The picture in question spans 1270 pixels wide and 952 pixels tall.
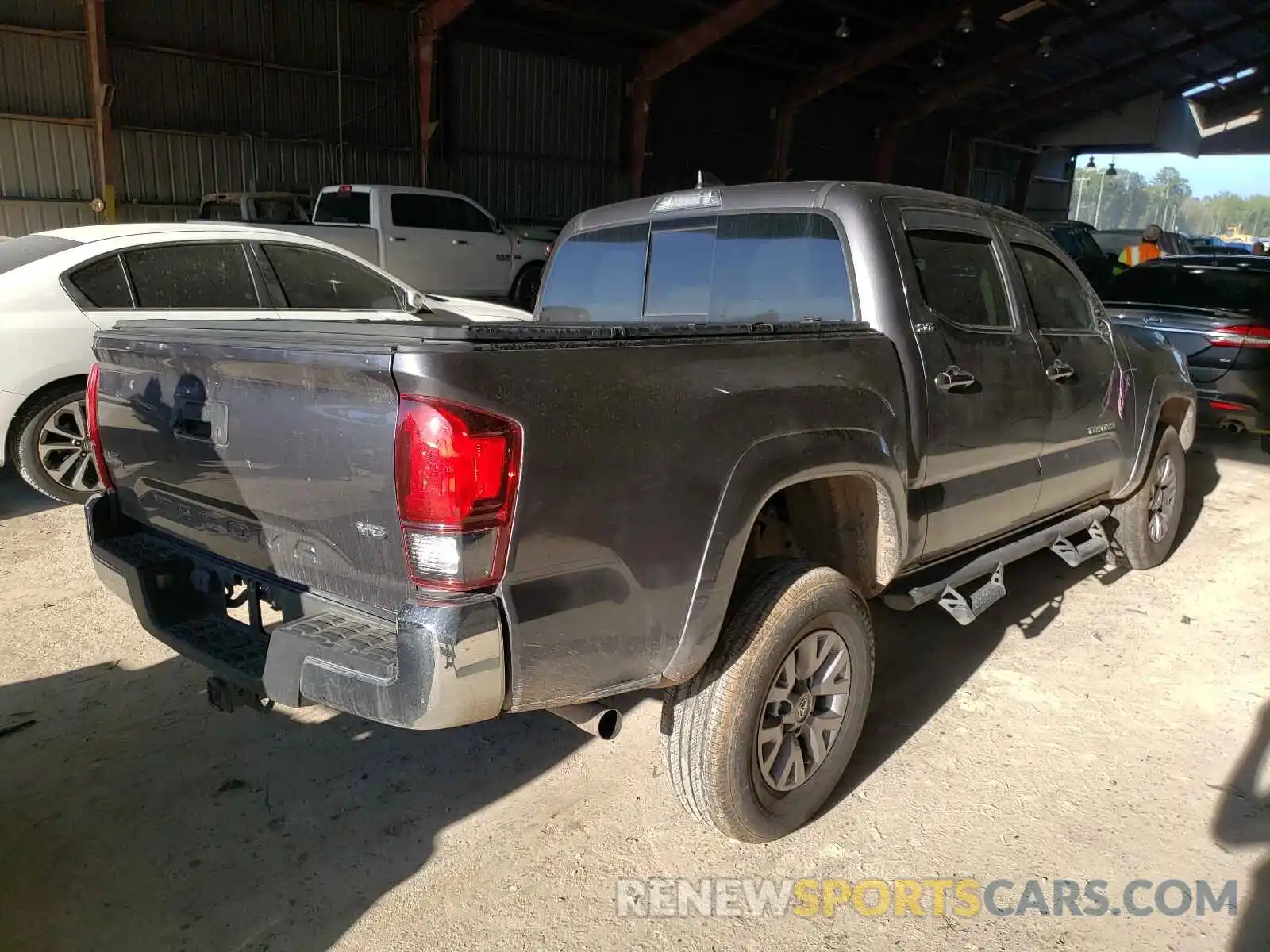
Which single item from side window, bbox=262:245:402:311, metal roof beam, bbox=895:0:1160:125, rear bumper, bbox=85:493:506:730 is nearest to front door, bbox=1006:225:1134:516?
rear bumper, bbox=85:493:506:730

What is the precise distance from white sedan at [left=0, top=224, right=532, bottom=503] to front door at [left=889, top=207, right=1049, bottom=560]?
364cm

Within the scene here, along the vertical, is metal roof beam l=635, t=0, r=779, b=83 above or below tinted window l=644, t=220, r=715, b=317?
above

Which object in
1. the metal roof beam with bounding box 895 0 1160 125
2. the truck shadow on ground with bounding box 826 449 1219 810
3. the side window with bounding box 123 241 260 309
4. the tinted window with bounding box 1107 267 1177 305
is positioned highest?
the metal roof beam with bounding box 895 0 1160 125

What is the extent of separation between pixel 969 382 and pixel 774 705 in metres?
1.47

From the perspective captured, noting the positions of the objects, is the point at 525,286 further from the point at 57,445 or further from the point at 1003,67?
the point at 1003,67

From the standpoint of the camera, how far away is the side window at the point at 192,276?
19.4 ft

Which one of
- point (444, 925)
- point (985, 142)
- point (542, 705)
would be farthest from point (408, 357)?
point (985, 142)

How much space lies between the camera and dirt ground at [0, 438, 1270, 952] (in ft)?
8.27

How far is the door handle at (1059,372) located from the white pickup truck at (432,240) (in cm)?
913

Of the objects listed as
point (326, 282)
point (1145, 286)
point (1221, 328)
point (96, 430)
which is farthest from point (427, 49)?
point (96, 430)

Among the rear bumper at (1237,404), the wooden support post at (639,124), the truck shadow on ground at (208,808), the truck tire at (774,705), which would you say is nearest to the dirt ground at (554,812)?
the truck shadow on ground at (208,808)

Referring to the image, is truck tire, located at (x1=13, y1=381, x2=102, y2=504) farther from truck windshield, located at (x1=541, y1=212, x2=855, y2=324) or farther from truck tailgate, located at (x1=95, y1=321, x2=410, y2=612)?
truck windshield, located at (x1=541, y1=212, x2=855, y2=324)

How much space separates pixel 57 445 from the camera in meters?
5.76

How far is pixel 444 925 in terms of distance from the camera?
97.8 inches
